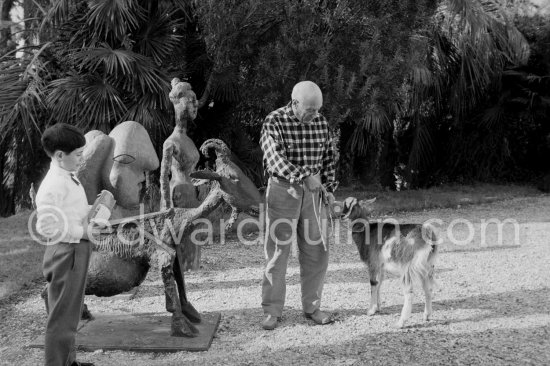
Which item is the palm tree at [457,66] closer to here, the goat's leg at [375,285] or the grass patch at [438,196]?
the grass patch at [438,196]

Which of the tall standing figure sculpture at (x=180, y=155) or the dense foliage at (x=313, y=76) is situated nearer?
the tall standing figure sculpture at (x=180, y=155)

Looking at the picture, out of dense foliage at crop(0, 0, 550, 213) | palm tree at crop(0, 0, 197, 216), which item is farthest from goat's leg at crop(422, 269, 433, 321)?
palm tree at crop(0, 0, 197, 216)

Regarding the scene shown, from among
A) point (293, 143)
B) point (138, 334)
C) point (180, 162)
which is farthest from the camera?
point (180, 162)

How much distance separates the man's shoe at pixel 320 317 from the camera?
4.85 metres

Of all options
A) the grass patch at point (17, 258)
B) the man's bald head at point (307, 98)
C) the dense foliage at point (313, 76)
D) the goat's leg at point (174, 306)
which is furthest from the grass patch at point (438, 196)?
the goat's leg at point (174, 306)

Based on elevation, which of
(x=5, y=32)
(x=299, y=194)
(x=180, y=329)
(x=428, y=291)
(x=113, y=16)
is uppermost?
(x=5, y=32)

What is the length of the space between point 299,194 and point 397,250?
3.09ft

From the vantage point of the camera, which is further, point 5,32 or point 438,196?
point 5,32

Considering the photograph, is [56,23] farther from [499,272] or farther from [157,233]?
[499,272]

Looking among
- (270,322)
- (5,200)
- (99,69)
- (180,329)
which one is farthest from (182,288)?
(5,200)

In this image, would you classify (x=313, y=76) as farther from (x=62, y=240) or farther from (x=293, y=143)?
(x=62, y=240)

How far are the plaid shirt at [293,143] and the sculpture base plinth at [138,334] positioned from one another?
4.53 feet

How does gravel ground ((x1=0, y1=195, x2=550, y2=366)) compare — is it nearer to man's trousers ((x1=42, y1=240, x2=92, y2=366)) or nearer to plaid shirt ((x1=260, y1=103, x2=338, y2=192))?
man's trousers ((x1=42, y1=240, x2=92, y2=366))

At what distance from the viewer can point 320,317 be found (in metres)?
4.88
